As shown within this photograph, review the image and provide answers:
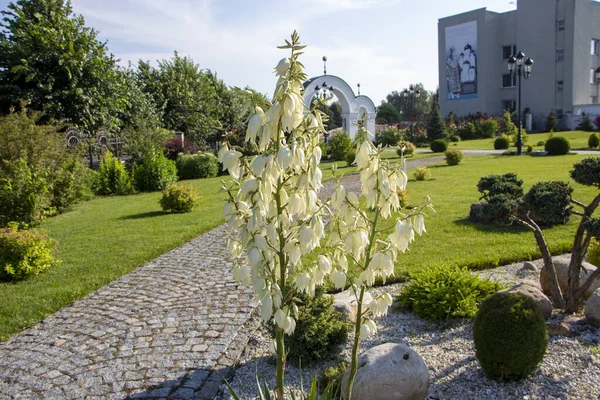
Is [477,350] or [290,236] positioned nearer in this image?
[290,236]

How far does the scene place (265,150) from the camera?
2.26 m

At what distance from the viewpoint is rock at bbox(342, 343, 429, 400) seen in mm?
3723

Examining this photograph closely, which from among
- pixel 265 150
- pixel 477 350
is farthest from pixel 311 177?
pixel 477 350

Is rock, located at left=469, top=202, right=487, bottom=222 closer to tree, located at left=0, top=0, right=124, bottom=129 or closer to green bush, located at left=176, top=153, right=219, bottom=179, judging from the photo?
green bush, located at left=176, top=153, right=219, bottom=179

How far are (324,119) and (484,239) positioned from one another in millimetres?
7359

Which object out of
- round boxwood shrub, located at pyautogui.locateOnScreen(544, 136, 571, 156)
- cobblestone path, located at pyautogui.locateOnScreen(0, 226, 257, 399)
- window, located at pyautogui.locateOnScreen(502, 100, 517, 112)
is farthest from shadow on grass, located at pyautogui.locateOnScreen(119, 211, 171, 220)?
window, located at pyautogui.locateOnScreen(502, 100, 517, 112)

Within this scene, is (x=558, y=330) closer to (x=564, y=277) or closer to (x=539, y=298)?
(x=539, y=298)

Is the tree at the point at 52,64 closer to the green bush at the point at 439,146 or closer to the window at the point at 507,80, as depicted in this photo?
the green bush at the point at 439,146

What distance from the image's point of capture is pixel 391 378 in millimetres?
3736

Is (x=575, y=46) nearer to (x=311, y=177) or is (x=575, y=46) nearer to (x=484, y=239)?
(x=484, y=239)

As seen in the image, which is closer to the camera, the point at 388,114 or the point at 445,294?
the point at 445,294

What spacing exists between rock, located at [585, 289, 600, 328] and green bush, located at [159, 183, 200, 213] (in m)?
10.7

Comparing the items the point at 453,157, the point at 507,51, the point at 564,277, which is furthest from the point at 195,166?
the point at 507,51

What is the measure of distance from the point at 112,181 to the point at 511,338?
58.8 ft
